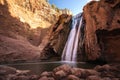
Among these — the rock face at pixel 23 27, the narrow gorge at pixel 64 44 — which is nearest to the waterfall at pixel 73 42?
the narrow gorge at pixel 64 44

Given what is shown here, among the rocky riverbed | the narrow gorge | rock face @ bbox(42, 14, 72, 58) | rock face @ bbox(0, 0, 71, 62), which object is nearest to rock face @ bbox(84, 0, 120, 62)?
the narrow gorge

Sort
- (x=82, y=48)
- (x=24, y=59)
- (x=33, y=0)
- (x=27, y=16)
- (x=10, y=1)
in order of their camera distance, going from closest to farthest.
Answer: (x=82, y=48) → (x=24, y=59) → (x=10, y=1) → (x=27, y=16) → (x=33, y=0)

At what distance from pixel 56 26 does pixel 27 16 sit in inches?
764

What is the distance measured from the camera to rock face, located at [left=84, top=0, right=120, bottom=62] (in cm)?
1738

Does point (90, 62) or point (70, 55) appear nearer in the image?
point (90, 62)

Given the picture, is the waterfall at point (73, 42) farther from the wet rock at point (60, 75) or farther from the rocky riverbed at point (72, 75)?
the wet rock at point (60, 75)

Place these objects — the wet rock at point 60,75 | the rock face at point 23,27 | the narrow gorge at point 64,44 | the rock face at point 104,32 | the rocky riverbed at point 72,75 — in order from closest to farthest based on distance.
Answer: the rocky riverbed at point 72,75 < the wet rock at point 60,75 < the narrow gorge at point 64,44 < the rock face at point 104,32 < the rock face at point 23,27

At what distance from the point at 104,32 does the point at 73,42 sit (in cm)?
751

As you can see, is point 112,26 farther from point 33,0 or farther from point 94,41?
point 33,0

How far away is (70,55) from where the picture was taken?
79.3ft

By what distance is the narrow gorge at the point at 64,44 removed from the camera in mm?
12992

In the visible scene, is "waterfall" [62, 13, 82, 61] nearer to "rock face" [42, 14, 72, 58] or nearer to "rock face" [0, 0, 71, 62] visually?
"rock face" [42, 14, 72, 58]

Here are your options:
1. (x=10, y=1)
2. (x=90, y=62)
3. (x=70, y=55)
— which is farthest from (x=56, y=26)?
(x=10, y=1)

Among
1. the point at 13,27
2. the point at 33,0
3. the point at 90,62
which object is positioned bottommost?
the point at 90,62
